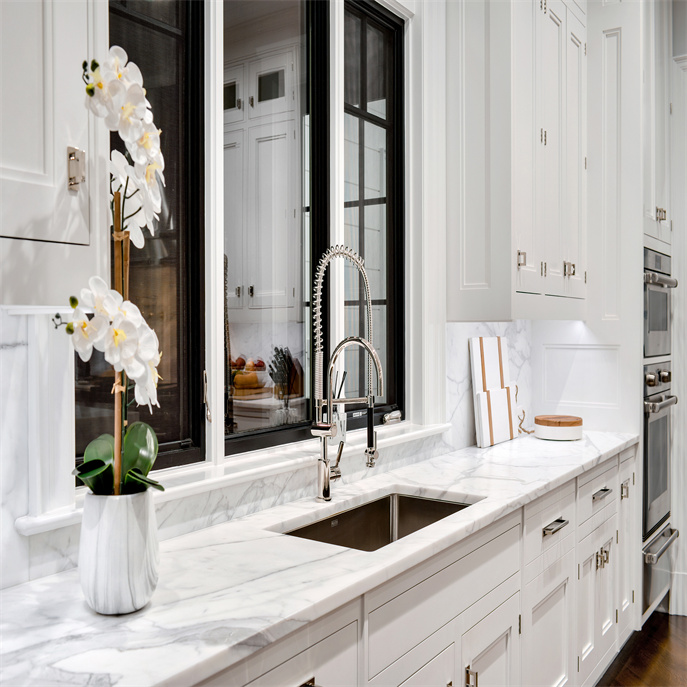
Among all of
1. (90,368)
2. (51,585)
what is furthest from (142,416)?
(51,585)

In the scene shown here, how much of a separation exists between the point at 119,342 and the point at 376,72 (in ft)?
5.88

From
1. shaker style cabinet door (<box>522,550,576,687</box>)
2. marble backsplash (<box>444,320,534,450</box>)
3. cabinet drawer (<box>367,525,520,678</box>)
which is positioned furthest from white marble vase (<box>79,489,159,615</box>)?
marble backsplash (<box>444,320,534,450</box>)

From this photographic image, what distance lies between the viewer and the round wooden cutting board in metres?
2.90

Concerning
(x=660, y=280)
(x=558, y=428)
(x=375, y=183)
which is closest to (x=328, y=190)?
(x=375, y=183)

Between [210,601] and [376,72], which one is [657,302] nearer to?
[376,72]

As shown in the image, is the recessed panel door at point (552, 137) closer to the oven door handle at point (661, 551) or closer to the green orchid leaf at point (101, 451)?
the oven door handle at point (661, 551)

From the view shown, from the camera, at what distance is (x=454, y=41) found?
257 centimetres

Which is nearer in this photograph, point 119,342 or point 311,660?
point 119,342

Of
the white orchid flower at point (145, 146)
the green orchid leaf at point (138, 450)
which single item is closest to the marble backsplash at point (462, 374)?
the green orchid leaf at point (138, 450)

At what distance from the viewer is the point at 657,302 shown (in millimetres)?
3238

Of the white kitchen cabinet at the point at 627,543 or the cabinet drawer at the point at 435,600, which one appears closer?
the cabinet drawer at the point at 435,600

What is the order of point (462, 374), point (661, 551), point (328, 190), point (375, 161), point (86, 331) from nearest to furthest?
1. point (86, 331)
2. point (328, 190)
3. point (375, 161)
4. point (462, 374)
5. point (661, 551)

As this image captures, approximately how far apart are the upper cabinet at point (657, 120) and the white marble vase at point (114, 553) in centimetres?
276

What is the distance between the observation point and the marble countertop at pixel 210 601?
3.05ft
